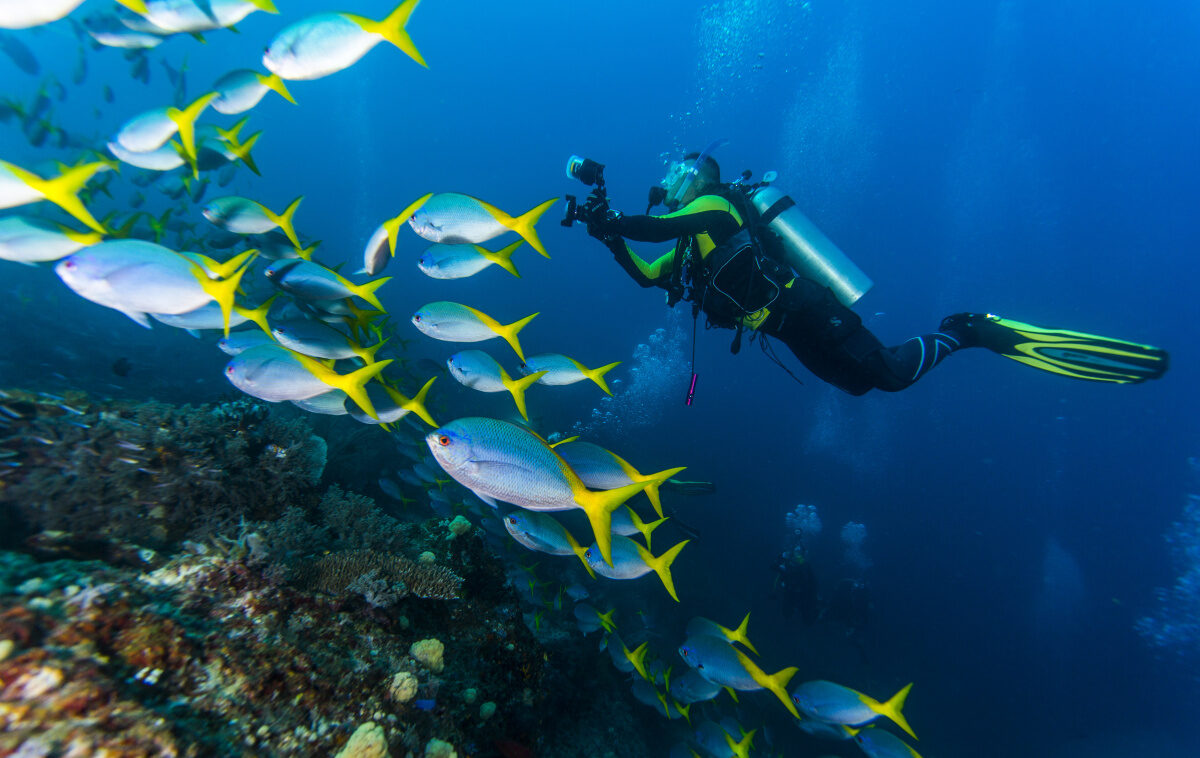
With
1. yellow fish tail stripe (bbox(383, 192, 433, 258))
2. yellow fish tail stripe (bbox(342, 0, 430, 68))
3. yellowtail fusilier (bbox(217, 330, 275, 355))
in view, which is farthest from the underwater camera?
yellowtail fusilier (bbox(217, 330, 275, 355))

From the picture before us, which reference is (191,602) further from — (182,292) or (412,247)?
(412,247)

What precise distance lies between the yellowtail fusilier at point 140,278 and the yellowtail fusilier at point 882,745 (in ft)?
24.9

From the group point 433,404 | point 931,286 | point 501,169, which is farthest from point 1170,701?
point 501,169

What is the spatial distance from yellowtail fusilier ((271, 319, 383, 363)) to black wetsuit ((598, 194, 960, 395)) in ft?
8.17

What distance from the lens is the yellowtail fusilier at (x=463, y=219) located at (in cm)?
297

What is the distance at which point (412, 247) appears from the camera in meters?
52.6

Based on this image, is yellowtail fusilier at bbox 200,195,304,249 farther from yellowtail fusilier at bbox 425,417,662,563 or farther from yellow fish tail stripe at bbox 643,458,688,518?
yellow fish tail stripe at bbox 643,458,688,518

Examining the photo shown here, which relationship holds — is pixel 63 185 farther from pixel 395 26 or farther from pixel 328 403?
pixel 395 26

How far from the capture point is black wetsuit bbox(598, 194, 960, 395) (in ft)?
14.7

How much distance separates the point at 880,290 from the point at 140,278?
184ft

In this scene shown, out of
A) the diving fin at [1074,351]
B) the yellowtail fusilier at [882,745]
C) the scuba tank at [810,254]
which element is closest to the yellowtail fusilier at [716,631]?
the yellowtail fusilier at [882,745]

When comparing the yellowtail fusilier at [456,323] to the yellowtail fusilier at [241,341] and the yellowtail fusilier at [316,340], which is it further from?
the yellowtail fusilier at [241,341]

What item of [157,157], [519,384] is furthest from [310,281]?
[157,157]

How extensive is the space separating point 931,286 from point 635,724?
55715 millimetres
